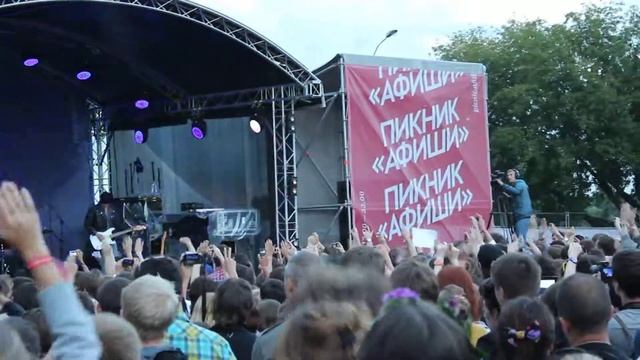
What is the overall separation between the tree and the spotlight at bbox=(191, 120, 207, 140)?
17.8 m

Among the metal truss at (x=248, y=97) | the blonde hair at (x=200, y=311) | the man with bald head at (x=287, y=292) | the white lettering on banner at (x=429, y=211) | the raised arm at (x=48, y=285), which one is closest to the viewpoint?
the raised arm at (x=48, y=285)

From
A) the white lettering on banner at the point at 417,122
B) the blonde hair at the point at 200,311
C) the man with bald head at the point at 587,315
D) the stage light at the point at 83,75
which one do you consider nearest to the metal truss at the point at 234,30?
the white lettering on banner at the point at 417,122

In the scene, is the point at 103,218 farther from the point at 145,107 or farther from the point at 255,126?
the point at 255,126

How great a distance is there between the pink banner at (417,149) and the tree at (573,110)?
51.1 ft

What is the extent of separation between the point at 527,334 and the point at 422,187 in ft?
42.0

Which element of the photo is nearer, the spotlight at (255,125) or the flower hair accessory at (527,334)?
the flower hair accessory at (527,334)

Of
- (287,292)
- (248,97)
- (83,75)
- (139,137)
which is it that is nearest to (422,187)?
(248,97)

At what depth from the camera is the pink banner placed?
14820 millimetres

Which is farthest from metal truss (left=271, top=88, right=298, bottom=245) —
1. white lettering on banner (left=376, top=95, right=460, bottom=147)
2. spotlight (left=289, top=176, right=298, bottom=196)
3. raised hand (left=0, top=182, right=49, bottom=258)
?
raised hand (left=0, top=182, right=49, bottom=258)

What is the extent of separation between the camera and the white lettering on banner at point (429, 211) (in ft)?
49.4

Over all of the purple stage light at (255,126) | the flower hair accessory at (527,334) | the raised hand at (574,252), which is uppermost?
the purple stage light at (255,126)

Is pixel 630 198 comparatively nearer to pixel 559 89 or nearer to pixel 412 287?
pixel 559 89

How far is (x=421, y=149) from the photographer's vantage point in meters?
15.8

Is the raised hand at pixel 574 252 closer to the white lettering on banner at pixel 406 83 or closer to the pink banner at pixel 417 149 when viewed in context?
the pink banner at pixel 417 149
